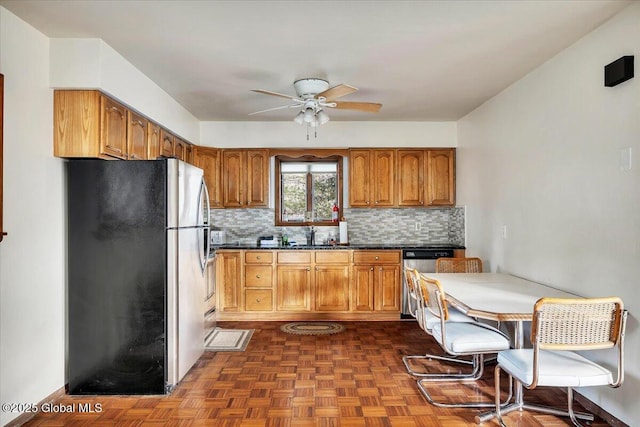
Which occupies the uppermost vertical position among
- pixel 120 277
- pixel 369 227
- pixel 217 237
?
pixel 369 227

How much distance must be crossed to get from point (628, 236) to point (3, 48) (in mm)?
3712

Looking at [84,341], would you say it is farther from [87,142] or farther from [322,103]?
[322,103]

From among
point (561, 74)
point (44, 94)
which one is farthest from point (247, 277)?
point (561, 74)

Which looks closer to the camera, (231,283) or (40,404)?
(40,404)

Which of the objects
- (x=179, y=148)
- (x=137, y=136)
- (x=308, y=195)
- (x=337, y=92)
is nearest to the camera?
(x=337, y=92)

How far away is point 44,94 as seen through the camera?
281 cm

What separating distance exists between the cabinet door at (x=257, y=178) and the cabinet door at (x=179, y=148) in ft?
2.58

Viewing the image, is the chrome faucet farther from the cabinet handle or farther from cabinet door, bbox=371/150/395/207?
the cabinet handle

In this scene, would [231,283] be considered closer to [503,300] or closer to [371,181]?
[371,181]

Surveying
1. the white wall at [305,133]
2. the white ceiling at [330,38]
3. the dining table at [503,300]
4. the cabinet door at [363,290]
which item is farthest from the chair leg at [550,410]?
the white wall at [305,133]

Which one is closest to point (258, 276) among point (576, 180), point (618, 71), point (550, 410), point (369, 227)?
point (369, 227)

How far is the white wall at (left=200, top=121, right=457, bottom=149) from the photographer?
5328mm

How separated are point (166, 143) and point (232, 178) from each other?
1164 mm

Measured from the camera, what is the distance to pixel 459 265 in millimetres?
4074
